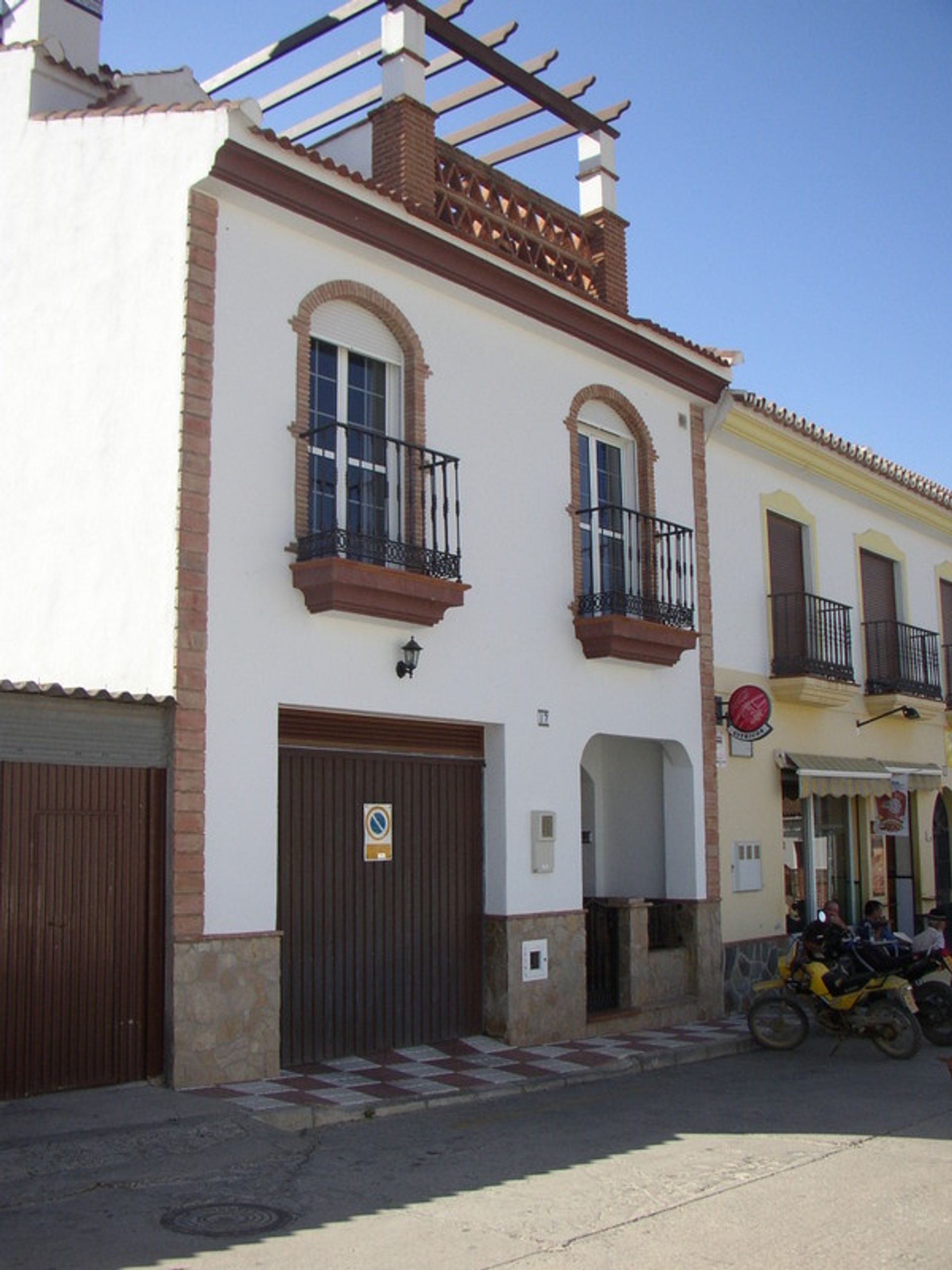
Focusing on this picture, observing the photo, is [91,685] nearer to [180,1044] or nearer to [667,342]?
[180,1044]

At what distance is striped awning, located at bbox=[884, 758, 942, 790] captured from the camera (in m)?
17.7

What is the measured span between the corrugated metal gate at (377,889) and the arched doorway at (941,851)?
10503 millimetres

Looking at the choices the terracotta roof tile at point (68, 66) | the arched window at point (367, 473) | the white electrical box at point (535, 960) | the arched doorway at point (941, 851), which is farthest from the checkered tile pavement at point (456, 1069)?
the terracotta roof tile at point (68, 66)

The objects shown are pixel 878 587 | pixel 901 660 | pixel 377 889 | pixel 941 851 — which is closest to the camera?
pixel 377 889

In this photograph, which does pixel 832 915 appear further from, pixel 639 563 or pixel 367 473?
pixel 367 473

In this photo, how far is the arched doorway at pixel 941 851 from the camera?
19.6m

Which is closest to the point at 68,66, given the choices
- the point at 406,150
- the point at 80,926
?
the point at 406,150

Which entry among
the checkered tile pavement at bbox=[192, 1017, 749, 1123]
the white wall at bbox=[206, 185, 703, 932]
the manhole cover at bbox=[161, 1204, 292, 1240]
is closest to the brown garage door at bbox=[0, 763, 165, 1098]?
the white wall at bbox=[206, 185, 703, 932]

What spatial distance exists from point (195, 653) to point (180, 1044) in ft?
8.49

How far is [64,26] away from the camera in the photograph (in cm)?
1145

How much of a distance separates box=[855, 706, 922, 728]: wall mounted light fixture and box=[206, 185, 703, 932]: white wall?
4.23 m

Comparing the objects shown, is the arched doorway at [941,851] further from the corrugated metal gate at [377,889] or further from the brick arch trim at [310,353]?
the brick arch trim at [310,353]

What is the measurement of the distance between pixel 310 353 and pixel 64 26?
386 centimetres

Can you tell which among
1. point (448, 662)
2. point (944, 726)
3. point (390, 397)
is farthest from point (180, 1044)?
point (944, 726)
